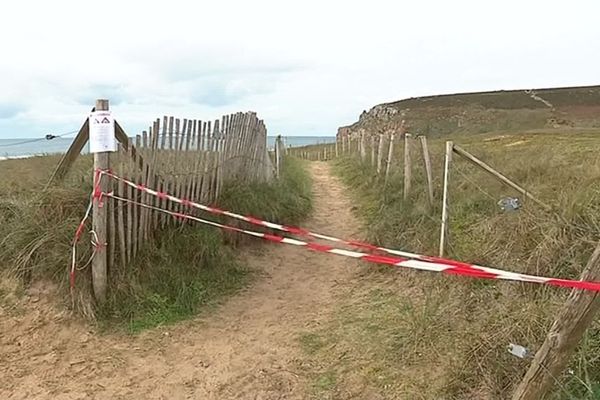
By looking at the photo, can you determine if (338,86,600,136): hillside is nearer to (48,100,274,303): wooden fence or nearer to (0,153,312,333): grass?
(48,100,274,303): wooden fence

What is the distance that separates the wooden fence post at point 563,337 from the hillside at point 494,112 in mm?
34726

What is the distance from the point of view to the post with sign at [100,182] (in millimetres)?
4809

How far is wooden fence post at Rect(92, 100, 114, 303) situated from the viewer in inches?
190

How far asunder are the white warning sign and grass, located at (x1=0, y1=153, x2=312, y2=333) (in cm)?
73

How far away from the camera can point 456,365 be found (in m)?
3.45

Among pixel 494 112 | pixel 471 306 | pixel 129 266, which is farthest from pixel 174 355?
pixel 494 112

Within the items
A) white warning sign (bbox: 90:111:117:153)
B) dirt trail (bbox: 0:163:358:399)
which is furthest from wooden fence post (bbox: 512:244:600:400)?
white warning sign (bbox: 90:111:117:153)

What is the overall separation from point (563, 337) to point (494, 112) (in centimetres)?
4715

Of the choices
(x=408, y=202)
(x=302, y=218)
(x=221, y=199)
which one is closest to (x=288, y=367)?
(x=221, y=199)

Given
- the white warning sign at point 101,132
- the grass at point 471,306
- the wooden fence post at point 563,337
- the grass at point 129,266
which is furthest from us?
the grass at point 129,266

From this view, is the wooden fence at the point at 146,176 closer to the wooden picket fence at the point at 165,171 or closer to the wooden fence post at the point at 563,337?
the wooden picket fence at the point at 165,171

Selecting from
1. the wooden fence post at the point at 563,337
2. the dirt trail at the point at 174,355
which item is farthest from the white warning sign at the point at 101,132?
the wooden fence post at the point at 563,337

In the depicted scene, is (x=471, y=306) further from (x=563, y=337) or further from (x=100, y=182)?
(x=100, y=182)

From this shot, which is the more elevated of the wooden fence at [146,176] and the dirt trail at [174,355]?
the wooden fence at [146,176]
